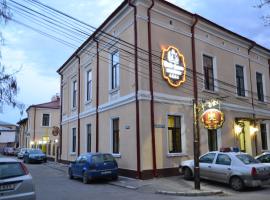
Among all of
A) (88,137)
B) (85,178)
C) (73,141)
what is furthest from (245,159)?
(73,141)

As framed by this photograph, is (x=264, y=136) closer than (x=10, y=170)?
No

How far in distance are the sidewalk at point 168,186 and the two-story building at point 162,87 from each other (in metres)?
0.62

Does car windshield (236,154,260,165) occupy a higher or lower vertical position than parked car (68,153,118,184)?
higher

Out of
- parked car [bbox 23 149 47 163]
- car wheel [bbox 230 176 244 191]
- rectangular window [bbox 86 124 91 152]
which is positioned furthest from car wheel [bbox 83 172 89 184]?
parked car [bbox 23 149 47 163]

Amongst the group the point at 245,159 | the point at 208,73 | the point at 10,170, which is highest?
the point at 208,73

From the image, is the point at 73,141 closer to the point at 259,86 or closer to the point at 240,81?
the point at 240,81

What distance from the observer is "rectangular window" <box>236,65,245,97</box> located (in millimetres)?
23922

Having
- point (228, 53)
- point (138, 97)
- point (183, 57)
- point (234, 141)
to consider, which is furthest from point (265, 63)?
point (138, 97)

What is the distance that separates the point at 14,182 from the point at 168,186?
26.6ft

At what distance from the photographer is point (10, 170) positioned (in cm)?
846

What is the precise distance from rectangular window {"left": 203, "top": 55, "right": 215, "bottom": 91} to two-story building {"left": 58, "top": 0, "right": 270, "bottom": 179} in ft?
0.21

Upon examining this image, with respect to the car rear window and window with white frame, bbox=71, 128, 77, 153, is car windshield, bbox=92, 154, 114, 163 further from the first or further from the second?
window with white frame, bbox=71, 128, 77, 153

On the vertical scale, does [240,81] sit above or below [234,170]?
above

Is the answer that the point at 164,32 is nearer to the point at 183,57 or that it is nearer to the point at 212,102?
the point at 183,57
